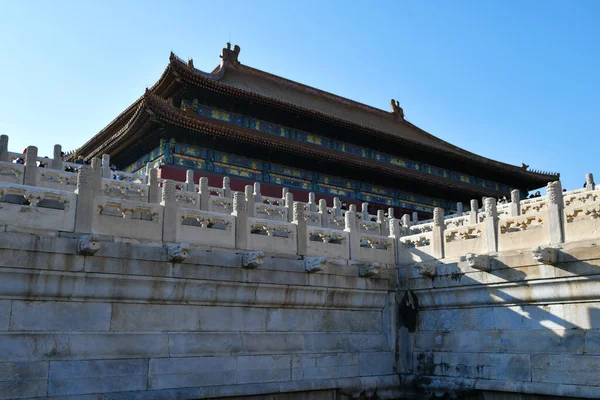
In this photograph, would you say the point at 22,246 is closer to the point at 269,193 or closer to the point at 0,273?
the point at 0,273

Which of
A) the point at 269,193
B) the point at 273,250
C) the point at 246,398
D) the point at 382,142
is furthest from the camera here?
the point at 382,142

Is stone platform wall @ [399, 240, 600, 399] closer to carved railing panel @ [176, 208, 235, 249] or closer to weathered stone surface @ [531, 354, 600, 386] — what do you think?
weathered stone surface @ [531, 354, 600, 386]

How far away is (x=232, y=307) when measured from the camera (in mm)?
10445

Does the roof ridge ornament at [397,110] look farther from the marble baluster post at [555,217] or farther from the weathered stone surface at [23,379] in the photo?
the weathered stone surface at [23,379]

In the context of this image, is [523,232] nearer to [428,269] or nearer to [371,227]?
[428,269]

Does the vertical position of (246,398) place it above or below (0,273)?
below

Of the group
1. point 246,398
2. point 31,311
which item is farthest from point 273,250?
point 31,311

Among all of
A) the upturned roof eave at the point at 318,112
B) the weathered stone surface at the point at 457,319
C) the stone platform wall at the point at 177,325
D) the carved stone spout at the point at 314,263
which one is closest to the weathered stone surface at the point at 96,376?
the stone platform wall at the point at 177,325

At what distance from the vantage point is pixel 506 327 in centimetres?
1107

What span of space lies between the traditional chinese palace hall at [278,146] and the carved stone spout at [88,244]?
15.2 m

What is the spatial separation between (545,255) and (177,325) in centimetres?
616

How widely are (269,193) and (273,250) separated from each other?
16.3 meters

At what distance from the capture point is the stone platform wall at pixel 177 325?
845 cm

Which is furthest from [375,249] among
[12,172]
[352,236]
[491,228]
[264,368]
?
[12,172]
